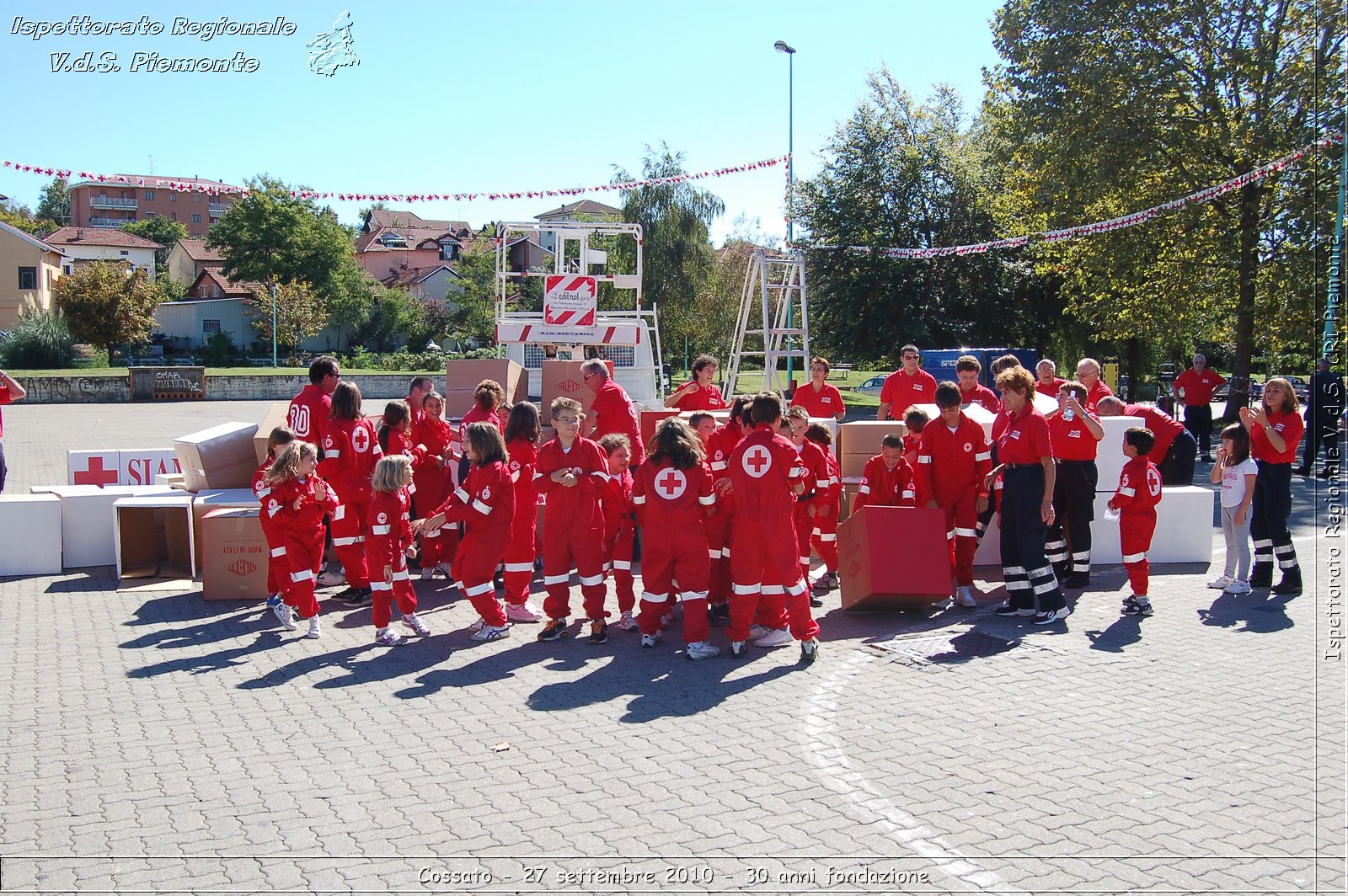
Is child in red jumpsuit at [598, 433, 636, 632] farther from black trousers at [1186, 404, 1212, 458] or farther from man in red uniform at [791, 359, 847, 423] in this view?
black trousers at [1186, 404, 1212, 458]

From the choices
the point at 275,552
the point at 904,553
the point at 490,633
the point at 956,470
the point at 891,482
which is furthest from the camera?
the point at 891,482

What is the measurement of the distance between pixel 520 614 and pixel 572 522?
1.14 meters

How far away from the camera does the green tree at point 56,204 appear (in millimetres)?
132750

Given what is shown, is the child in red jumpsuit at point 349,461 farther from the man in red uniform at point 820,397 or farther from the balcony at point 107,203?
the balcony at point 107,203

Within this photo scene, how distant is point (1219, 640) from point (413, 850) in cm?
609

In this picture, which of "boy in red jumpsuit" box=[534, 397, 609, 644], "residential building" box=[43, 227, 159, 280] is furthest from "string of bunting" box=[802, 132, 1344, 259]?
"residential building" box=[43, 227, 159, 280]

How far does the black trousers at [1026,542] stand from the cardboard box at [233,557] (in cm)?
628

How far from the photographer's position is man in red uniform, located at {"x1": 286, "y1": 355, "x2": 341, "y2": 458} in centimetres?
874

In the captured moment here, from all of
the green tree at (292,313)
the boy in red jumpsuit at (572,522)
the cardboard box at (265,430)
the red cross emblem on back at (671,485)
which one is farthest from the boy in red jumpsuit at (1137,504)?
the green tree at (292,313)

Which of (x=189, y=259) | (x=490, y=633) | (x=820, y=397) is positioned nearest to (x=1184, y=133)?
(x=820, y=397)

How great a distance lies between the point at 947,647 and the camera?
7.36 metres

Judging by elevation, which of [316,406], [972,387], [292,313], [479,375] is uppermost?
[292,313]

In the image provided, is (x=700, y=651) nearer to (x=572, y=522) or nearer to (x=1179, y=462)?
(x=572, y=522)

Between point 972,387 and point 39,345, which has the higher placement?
point 39,345
